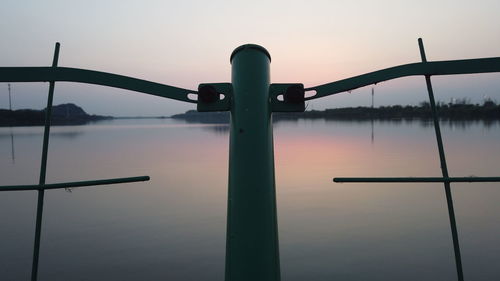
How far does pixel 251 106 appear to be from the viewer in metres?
1.59

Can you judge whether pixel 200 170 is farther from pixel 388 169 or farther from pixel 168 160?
pixel 388 169

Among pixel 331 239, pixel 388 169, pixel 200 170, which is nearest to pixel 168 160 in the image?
pixel 200 170

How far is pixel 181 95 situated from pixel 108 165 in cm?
2795

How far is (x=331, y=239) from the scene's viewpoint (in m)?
10.7

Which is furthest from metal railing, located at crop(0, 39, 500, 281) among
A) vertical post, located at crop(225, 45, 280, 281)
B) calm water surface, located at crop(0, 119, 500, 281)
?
calm water surface, located at crop(0, 119, 500, 281)

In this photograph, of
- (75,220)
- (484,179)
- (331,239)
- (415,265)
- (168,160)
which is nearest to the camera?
(484,179)

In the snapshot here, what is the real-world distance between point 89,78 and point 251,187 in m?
1.09

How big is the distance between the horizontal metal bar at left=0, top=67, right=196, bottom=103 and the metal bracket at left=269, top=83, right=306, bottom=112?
43cm

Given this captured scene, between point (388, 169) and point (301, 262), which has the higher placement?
point (388, 169)

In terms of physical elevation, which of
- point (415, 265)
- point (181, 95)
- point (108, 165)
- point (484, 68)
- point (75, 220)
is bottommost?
point (415, 265)

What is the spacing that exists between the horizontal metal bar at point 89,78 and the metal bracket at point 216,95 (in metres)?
0.13

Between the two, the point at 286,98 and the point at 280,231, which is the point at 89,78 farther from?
the point at 280,231

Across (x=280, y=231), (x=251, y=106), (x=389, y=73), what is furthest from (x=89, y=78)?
(x=280, y=231)

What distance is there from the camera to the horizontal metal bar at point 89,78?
190cm
